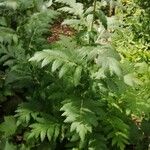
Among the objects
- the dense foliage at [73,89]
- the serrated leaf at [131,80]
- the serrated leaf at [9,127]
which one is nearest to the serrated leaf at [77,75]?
the dense foliage at [73,89]

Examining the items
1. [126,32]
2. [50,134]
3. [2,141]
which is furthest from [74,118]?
[126,32]

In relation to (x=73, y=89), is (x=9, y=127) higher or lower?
lower

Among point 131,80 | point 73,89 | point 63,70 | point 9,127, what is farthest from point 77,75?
point 9,127

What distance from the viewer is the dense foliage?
4090mm

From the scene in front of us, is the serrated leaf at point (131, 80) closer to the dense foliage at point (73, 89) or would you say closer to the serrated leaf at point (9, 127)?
the dense foliage at point (73, 89)

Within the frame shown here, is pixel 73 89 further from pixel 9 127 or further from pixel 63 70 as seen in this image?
pixel 9 127

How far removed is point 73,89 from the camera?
440cm

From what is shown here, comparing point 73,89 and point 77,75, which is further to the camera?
point 73,89

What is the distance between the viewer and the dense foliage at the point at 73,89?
4090mm

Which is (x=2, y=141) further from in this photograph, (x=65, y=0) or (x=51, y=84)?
(x=65, y=0)

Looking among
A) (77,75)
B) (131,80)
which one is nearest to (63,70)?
(77,75)

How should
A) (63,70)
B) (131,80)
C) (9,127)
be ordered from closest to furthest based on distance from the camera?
(63,70) < (131,80) < (9,127)

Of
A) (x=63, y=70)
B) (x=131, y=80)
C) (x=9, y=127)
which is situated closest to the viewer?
(x=63, y=70)

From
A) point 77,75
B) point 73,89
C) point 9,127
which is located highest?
point 77,75
